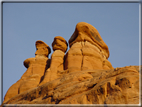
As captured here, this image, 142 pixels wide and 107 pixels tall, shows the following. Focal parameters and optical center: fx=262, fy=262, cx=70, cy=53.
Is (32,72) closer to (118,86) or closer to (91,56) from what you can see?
(91,56)

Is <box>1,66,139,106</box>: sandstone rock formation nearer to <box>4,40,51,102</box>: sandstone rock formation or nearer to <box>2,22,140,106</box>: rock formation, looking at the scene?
<box>2,22,140,106</box>: rock formation

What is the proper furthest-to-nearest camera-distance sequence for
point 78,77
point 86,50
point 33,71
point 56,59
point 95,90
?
point 33,71 → point 56,59 → point 86,50 → point 78,77 → point 95,90

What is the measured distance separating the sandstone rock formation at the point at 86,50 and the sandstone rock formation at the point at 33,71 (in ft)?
13.8

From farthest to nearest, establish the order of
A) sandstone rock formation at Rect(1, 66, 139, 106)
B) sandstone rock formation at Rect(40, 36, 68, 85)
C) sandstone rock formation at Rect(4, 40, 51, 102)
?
sandstone rock formation at Rect(4, 40, 51, 102), sandstone rock formation at Rect(40, 36, 68, 85), sandstone rock formation at Rect(1, 66, 139, 106)

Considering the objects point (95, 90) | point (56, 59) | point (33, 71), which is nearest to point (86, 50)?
point (56, 59)

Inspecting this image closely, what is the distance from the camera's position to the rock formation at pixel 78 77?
19.0 meters

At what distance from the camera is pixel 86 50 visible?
3494cm

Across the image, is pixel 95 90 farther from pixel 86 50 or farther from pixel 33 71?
pixel 33 71

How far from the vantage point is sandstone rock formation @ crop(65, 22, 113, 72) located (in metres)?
33.7

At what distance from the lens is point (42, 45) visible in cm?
4166

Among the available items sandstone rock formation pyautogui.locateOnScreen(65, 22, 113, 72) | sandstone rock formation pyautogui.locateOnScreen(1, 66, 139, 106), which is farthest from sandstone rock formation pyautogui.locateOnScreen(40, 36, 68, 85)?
sandstone rock formation pyautogui.locateOnScreen(1, 66, 139, 106)

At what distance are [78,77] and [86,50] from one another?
11444 millimetres

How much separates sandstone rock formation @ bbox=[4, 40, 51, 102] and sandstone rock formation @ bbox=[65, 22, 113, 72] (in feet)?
13.8

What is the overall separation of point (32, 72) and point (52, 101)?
15999 mm
